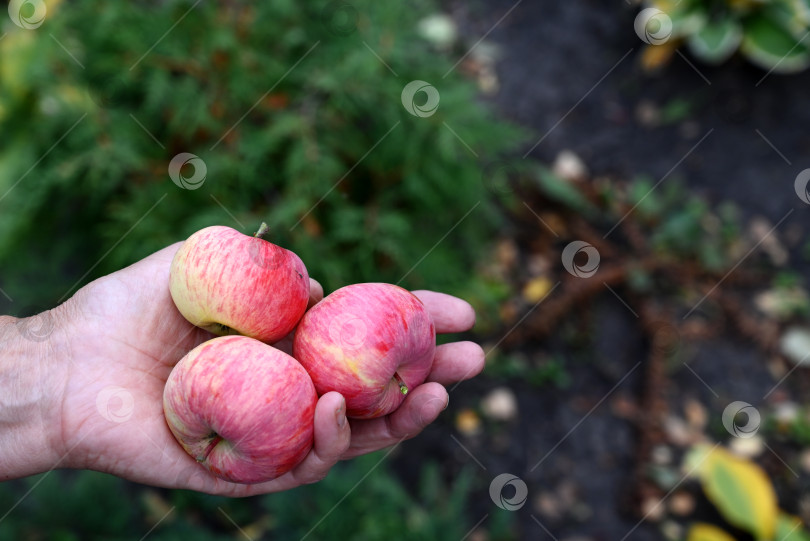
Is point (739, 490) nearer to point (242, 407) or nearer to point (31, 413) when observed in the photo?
point (242, 407)

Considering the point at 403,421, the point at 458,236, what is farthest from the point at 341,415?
the point at 458,236

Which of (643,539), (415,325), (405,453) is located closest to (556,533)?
(643,539)

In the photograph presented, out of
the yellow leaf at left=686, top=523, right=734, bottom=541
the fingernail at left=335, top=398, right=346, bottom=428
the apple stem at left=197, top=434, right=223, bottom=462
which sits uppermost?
the yellow leaf at left=686, top=523, right=734, bottom=541

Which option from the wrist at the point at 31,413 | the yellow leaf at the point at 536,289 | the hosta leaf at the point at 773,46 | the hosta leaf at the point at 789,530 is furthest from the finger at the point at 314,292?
the hosta leaf at the point at 773,46

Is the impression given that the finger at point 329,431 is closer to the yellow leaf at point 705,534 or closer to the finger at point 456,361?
the finger at point 456,361

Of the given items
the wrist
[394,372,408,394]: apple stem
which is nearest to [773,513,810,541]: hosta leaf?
[394,372,408,394]: apple stem

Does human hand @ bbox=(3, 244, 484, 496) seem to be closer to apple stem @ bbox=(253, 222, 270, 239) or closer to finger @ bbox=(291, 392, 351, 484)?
finger @ bbox=(291, 392, 351, 484)
